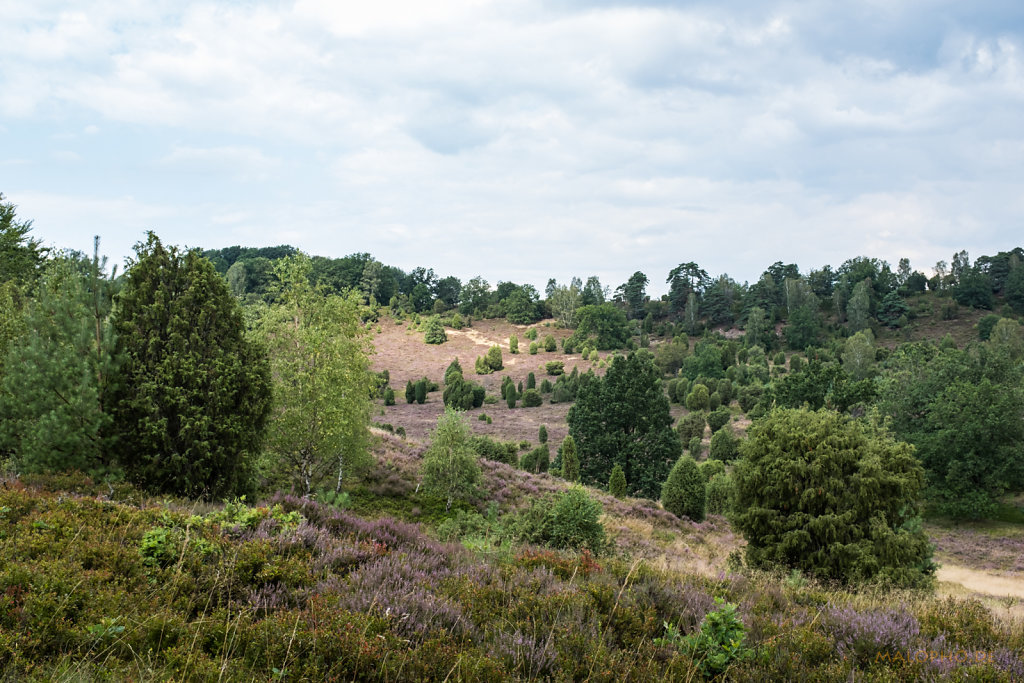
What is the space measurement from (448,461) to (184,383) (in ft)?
26.9

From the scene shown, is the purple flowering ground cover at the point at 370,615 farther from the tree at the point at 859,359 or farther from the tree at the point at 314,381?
the tree at the point at 859,359

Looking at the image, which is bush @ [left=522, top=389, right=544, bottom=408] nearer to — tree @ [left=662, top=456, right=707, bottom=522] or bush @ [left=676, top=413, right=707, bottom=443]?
bush @ [left=676, top=413, right=707, bottom=443]

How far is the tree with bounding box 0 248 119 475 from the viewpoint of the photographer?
29.4 ft

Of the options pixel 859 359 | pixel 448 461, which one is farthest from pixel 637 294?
pixel 448 461

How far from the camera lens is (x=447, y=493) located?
17.0 m

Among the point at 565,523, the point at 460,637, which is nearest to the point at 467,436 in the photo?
the point at 565,523

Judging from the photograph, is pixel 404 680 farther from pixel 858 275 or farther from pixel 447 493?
pixel 858 275

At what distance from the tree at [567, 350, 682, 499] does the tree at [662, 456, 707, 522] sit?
6.47 metres

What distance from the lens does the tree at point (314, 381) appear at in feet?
47.1

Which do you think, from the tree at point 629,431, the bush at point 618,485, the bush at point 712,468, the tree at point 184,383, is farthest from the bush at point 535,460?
the tree at point 184,383

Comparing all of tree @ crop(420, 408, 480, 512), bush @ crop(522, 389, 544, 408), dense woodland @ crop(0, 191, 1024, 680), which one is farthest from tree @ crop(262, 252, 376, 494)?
bush @ crop(522, 389, 544, 408)

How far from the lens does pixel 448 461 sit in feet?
54.0

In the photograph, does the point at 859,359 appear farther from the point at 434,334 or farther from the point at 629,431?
the point at 434,334

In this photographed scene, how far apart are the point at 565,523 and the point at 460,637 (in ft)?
26.4
